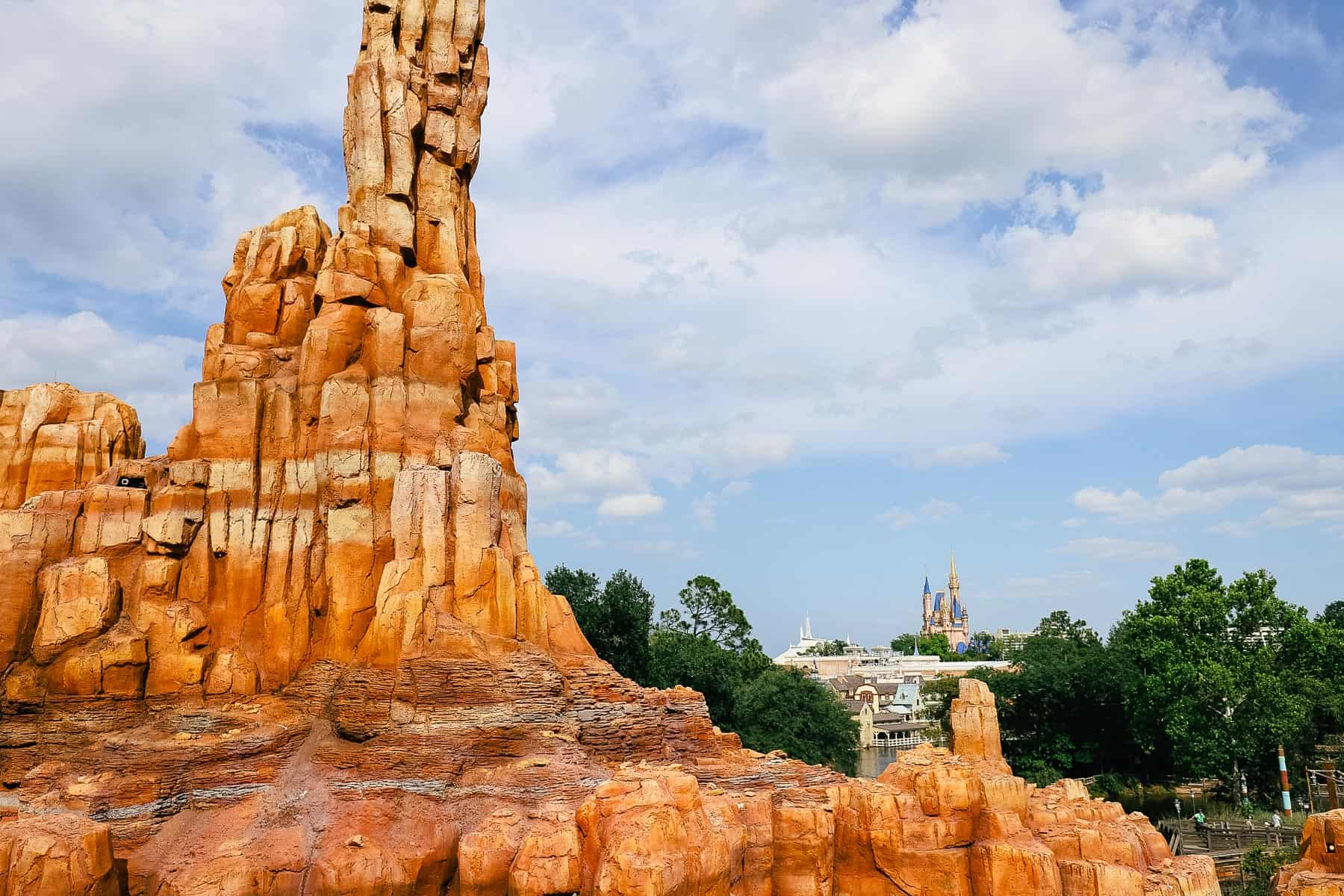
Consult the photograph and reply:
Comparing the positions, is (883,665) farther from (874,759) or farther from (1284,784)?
(1284,784)

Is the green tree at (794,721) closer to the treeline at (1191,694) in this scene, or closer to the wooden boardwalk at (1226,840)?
the treeline at (1191,694)

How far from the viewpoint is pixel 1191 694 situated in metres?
43.4

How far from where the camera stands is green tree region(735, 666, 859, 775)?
46.8 meters

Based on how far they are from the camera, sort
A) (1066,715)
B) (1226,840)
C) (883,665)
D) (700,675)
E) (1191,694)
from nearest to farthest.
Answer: (1226,840), (1191,694), (700,675), (1066,715), (883,665)

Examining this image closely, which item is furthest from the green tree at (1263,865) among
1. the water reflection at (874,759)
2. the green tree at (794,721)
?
the water reflection at (874,759)

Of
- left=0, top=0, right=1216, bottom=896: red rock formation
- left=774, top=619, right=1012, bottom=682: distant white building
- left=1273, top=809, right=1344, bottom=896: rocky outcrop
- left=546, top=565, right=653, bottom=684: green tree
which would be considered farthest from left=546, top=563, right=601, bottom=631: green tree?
left=774, top=619, right=1012, bottom=682: distant white building

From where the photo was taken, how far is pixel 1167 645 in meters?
44.3

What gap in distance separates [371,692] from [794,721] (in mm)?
29733

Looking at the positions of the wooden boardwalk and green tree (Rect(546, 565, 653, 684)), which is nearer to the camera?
the wooden boardwalk

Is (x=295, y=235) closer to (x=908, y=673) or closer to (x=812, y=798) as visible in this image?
(x=812, y=798)

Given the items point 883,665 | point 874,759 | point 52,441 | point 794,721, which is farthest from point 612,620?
point 883,665

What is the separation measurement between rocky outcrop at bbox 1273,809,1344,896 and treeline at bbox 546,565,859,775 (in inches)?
860

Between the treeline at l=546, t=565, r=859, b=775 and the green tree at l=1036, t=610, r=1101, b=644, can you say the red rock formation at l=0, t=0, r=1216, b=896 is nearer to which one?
the treeline at l=546, t=565, r=859, b=775

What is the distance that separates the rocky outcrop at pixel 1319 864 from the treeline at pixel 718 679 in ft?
71.7
